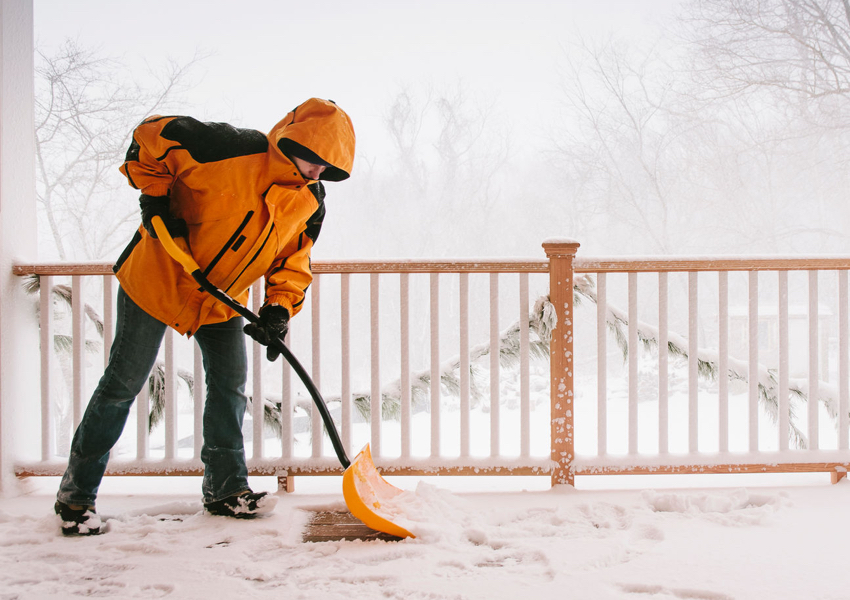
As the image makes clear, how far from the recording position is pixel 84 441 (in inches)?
55.7

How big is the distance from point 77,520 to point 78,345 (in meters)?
0.73

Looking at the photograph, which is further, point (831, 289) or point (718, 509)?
point (831, 289)

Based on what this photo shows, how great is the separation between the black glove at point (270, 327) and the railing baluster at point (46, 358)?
981mm

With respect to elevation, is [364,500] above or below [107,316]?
below

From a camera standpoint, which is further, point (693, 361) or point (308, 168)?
point (693, 361)

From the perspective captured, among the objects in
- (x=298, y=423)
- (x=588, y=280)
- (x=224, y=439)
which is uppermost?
(x=588, y=280)

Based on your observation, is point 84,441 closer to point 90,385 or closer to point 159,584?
point 159,584

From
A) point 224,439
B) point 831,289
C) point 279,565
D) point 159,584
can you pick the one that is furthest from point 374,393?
point 831,289

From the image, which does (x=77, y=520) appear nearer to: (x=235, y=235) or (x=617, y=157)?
(x=235, y=235)

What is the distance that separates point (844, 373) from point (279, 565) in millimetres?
2088

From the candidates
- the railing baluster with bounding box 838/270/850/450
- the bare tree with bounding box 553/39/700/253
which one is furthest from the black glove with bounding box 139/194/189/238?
the bare tree with bounding box 553/39/700/253

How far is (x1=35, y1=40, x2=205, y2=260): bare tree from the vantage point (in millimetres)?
3602

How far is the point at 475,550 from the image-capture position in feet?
4.25

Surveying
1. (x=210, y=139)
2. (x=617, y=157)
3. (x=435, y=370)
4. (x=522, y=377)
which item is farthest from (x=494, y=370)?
(x=617, y=157)
